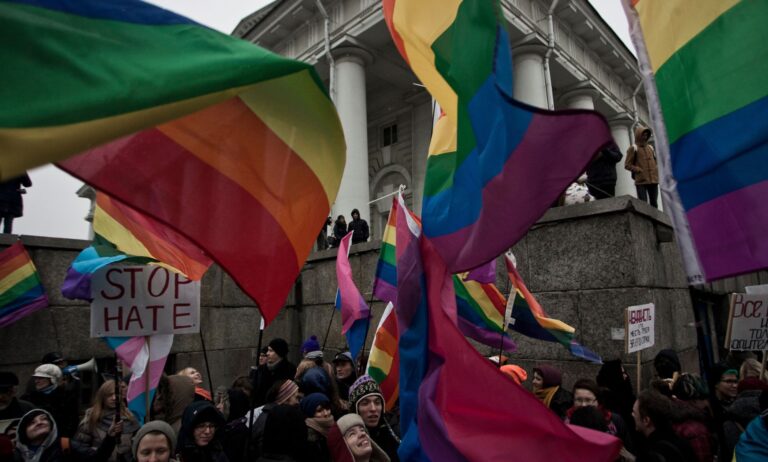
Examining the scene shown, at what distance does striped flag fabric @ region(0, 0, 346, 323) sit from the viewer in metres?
1.33

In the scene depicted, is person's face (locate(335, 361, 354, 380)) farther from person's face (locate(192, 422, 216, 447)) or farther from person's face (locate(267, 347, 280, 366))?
person's face (locate(192, 422, 216, 447))

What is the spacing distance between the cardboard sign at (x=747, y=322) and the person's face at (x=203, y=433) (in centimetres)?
348

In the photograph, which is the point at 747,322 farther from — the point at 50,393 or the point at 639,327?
the point at 50,393

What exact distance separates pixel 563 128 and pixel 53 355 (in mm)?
6005

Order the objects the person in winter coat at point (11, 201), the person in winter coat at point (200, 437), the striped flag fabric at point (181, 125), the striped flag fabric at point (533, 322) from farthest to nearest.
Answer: the person in winter coat at point (11, 201)
the striped flag fabric at point (533, 322)
the person in winter coat at point (200, 437)
the striped flag fabric at point (181, 125)

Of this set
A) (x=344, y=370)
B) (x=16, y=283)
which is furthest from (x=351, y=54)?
(x=344, y=370)

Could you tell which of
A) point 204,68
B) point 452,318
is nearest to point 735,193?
point 452,318

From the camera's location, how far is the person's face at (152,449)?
99.7 inches

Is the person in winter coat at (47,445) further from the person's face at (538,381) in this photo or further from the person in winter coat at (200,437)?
Answer: the person's face at (538,381)

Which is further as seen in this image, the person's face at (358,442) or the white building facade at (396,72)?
the white building facade at (396,72)

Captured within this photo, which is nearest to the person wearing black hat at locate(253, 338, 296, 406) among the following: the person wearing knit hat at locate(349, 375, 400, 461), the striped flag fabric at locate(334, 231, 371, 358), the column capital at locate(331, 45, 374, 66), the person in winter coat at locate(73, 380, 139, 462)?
the striped flag fabric at locate(334, 231, 371, 358)

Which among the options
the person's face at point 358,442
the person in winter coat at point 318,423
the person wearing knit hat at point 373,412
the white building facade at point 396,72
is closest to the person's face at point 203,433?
the person in winter coat at point 318,423

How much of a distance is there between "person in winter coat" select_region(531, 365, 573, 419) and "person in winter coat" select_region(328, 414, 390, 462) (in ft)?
5.98

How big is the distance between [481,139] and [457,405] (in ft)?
3.77
